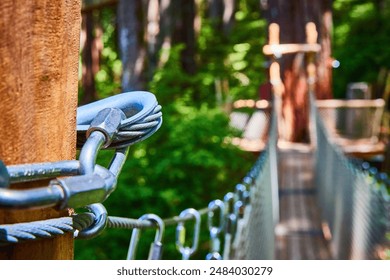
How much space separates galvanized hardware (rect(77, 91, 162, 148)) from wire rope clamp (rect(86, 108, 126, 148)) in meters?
0.02

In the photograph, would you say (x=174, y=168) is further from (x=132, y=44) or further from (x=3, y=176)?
(x=3, y=176)

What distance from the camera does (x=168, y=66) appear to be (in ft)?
30.8

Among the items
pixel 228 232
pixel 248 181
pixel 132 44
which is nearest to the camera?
pixel 228 232

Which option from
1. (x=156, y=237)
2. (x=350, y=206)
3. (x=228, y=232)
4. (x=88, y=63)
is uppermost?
(x=88, y=63)

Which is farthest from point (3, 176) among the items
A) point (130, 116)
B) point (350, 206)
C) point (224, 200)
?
point (350, 206)

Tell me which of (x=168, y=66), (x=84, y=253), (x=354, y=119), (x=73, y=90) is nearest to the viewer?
(x=73, y=90)

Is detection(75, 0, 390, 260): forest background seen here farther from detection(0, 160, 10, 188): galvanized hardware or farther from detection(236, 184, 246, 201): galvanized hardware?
detection(0, 160, 10, 188): galvanized hardware

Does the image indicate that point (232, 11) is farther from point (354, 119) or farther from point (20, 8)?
point (20, 8)

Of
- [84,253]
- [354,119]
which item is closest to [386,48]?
[354,119]

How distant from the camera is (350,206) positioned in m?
6.37

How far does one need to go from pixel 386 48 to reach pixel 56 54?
2082cm

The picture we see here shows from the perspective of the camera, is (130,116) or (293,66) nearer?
(130,116)

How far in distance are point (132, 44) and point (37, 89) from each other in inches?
431

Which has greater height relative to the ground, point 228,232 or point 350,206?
point 228,232
